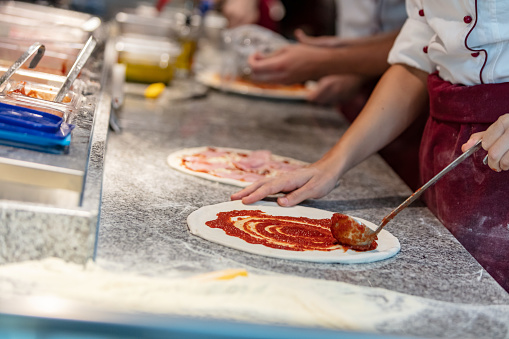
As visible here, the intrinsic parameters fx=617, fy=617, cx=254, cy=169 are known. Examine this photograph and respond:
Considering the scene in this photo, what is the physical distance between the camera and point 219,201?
161cm

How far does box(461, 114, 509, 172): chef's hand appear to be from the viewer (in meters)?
1.30

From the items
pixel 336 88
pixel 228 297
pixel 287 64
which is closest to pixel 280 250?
pixel 228 297

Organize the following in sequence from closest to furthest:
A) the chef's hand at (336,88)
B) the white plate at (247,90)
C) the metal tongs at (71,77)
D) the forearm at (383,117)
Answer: the metal tongs at (71,77) → the forearm at (383,117) → the chef's hand at (336,88) → the white plate at (247,90)

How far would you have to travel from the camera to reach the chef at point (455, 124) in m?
1.54

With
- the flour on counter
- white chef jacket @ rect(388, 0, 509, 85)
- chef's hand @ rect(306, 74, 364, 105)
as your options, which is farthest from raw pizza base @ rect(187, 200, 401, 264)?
chef's hand @ rect(306, 74, 364, 105)

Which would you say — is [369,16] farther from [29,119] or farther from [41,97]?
[29,119]

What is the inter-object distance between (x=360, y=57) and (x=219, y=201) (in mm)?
1439

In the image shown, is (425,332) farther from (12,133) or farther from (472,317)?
(12,133)

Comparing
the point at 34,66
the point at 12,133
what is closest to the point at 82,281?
the point at 12,133

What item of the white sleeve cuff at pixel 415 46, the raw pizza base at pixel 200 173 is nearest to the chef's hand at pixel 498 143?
the white sleeve cuff at pixel 415 46

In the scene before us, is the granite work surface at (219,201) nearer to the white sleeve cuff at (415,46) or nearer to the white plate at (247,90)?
the white sleeve cuff at (415,46)

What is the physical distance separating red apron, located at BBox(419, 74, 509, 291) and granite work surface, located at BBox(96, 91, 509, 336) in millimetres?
67

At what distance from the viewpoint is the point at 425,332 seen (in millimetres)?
1019

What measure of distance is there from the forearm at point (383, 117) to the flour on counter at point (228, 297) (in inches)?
24.2
